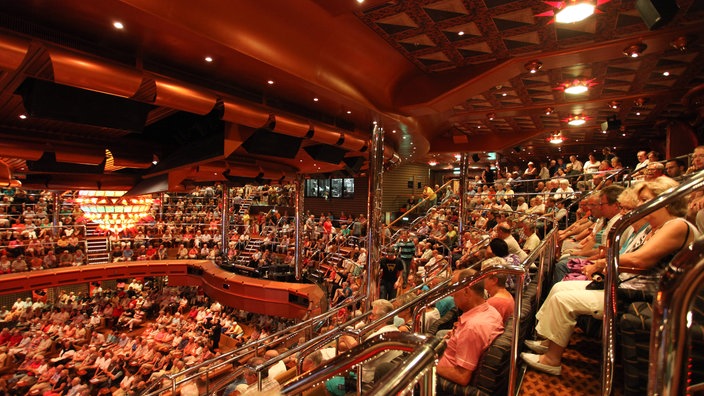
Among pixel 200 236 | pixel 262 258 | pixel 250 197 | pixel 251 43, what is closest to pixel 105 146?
pixel 251 43

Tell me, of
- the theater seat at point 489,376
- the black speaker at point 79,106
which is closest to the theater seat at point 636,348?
the theater seat at point 489,376

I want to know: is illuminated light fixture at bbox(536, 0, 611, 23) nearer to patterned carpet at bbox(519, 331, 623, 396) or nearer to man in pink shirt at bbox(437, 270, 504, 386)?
man in pink shirt at bbox(437, 270, 504, 386)

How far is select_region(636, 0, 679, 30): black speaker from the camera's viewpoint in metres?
→ 2.88

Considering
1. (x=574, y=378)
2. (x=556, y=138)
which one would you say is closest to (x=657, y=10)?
(x=574, y=378)

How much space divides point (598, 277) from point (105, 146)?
792 cm

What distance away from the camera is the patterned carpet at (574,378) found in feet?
7.26

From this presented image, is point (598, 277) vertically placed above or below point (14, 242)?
above

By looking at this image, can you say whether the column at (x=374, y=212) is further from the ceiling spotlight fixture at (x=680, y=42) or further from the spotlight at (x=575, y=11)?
the ceiling spotlight fixture at (x=680, y=42)

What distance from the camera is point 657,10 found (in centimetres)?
294

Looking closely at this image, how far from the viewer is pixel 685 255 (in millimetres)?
807

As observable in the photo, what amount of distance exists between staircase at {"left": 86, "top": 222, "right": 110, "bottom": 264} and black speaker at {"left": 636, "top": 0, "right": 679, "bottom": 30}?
16.3m

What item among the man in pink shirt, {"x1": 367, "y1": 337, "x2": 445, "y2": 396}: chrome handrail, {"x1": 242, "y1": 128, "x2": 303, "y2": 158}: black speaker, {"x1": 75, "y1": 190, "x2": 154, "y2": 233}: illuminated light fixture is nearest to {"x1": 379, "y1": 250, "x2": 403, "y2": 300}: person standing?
{"x1": 242, "y1": 128, "x2": 303, "y2": 158}: black speaker

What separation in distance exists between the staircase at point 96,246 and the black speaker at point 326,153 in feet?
36.5

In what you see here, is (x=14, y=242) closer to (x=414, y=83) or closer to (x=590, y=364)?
(x=414, y=83)
